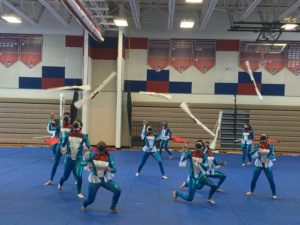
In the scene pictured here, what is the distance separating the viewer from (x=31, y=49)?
19.7 metres

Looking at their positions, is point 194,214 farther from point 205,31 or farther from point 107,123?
point 205,31

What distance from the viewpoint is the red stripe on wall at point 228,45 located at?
1969 centimetres

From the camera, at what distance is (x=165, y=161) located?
1524 cm

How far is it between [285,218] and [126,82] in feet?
44.1

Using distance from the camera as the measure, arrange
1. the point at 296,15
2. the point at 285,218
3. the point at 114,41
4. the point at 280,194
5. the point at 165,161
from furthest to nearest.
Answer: the point at 114,41, the point at 296,15, the point at 165,161, the point at 280,194, the point at 285,218

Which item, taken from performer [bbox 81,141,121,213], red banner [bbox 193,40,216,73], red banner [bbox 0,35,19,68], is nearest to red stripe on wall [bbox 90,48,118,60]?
red banner [bbox 0,35,19,68]

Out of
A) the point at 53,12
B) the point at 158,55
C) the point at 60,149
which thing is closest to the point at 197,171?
the point at 60,149

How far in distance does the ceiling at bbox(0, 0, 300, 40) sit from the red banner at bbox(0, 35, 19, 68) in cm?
137

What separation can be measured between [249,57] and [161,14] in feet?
17.6

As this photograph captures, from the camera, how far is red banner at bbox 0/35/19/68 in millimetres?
19656

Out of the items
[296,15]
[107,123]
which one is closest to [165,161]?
[107,123]

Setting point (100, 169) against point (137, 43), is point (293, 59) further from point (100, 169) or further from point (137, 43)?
point (100, 169)

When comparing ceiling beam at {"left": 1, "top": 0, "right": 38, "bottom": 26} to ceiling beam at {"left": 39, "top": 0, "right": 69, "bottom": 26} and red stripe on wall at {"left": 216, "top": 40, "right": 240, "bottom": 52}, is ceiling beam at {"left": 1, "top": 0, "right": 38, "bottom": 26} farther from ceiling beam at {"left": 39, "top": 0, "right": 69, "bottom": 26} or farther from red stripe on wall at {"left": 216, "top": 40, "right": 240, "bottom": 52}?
red stripe on wall at {"left": 216, "top": 40, "right": 240, "bottom": 52}

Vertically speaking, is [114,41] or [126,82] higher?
[114,41]
